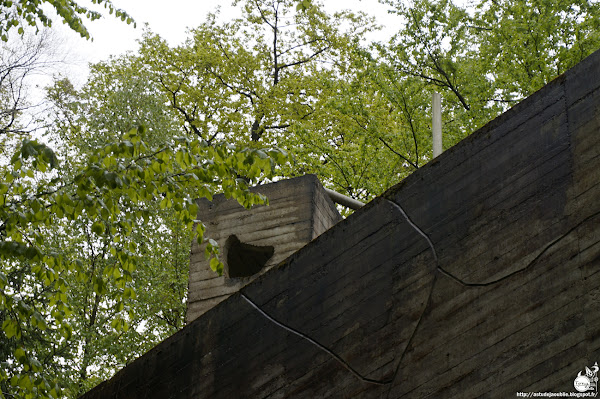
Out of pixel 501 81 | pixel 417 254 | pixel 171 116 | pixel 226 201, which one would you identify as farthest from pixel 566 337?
pixel 171 116

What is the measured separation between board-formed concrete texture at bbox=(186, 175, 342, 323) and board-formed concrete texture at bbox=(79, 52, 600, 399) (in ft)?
4.85

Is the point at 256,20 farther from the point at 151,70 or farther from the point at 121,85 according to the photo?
the point at 121,85

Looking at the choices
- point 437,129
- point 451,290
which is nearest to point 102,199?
point 437,129

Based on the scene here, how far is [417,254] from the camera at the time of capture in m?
2.50

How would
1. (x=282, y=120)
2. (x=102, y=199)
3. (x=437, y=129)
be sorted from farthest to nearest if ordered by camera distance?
(x=282, y=120), (x=437, y=129), (x=102, y=199)

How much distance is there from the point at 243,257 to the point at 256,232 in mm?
292

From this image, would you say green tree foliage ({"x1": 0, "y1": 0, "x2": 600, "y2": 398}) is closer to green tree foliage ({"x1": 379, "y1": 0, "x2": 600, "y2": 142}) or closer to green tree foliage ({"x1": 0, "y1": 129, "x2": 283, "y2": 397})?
green tree foliage ({"x1": 379, "y1": 0, "x2": 600, "y2": 142})

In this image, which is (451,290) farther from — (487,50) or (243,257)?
(487,50)

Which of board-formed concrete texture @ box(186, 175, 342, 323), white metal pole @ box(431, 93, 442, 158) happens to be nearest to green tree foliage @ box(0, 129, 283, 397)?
board-formed concrete texture @ box(186, 175, 342, 323)

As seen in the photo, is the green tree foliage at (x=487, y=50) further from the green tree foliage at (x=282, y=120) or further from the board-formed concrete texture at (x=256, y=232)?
the board-formed concrete texture at (x=256, y=232)

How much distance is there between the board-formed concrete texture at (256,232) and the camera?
4.38 metres

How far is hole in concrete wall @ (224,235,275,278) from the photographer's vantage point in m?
4.66

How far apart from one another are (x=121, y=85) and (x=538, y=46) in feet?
27.8

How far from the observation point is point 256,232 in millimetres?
4570
